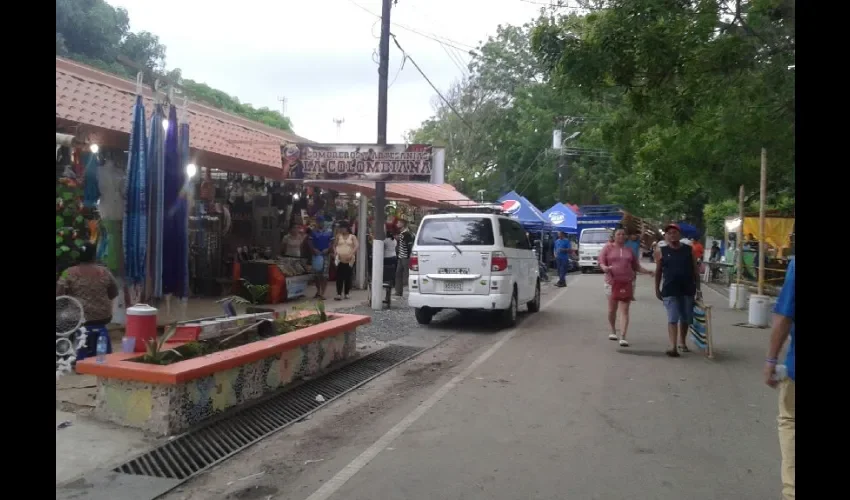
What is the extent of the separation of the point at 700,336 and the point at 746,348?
1.27 metres

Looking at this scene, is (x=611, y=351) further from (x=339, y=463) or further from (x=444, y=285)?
(x=339, y=463)

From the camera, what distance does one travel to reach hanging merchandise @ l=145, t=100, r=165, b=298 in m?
8.35

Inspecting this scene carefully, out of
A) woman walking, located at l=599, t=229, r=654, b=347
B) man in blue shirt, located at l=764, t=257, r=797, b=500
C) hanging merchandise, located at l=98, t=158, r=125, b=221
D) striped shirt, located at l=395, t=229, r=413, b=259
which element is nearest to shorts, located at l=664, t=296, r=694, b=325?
woman walking, located at l=599, t=229, r=654, b=347

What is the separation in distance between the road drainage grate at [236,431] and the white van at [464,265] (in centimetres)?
340

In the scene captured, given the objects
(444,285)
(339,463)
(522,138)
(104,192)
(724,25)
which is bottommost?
(339,463)

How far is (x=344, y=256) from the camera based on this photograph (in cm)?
1512

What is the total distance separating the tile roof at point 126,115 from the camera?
8922mm

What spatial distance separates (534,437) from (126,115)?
23.1 feet

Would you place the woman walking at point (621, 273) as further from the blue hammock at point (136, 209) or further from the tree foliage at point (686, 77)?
the blue hammock at point (136, 209)

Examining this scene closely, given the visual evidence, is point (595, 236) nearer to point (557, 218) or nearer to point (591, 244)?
point (591, 244)

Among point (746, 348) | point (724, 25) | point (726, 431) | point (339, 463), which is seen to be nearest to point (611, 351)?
point (746, 348)

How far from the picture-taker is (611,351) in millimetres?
10180

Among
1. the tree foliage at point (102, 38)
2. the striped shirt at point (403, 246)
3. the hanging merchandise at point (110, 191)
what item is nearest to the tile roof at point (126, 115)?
the hanging merchandise at point (110, 191)

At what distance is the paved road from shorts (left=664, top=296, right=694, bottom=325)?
0.57 meters
